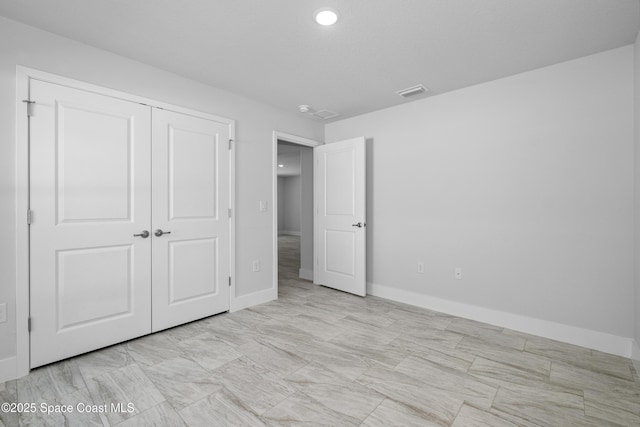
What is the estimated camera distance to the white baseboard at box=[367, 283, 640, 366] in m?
2.42

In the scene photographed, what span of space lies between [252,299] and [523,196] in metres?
3.14

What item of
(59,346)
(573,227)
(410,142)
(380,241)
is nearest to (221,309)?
(59,346)

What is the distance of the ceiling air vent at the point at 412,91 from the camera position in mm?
3174

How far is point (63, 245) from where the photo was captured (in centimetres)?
224

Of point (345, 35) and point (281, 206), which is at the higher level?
point (345, 35)

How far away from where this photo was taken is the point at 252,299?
3520 millimetres

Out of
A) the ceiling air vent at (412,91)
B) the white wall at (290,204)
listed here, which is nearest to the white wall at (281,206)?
the white wall at (290,204)

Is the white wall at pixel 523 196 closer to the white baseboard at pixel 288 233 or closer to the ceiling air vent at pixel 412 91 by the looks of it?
the ceiling air vent at pixel 412 91

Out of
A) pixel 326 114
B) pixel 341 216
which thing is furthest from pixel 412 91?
pixel 341 216

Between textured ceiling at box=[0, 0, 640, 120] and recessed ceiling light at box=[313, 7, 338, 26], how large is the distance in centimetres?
4

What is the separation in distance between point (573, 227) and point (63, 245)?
168 inches

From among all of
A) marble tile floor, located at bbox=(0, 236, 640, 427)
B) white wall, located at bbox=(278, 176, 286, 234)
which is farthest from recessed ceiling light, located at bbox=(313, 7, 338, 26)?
white wall, located at bbox=(278, 176, 286, 234)

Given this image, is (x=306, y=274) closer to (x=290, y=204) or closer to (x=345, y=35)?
(x=345, y=35)

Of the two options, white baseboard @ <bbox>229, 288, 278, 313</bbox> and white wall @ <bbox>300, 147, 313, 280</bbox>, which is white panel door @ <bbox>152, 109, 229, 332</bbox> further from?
white wall @ <bbox>300, 147, 313, 280</bbox>
